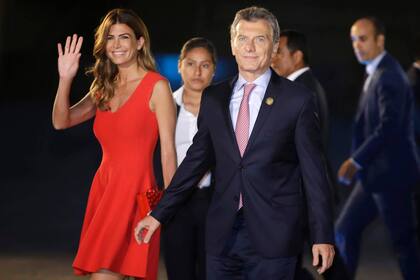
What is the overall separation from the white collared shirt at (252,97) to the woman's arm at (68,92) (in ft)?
3.24

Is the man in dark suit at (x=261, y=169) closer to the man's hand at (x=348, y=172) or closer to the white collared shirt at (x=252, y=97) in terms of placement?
the white collared shirt at (x=252, y=97)

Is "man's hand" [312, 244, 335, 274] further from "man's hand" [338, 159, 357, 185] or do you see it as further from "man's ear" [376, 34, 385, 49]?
"man's ear" [376, 34, 385, 49]

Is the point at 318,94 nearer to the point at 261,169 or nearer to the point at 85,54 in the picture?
the point at 261,169

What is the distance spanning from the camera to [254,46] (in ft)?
13.9

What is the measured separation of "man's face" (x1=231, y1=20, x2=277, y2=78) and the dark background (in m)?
8.17

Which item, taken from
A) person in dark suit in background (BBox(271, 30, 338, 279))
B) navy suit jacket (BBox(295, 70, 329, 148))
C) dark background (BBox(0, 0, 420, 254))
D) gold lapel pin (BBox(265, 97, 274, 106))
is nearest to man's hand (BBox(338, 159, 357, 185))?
person in dark suit in background (BBox(271, 30, 338, 279))

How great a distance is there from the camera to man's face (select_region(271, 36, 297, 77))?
6773mm

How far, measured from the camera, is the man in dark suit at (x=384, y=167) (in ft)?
23.1

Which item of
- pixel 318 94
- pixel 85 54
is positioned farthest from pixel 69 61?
pixel 85 54

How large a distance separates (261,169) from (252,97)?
1.04 feet

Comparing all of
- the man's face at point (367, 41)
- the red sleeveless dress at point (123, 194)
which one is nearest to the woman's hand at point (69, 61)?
the red sleeveless dress at point (123, 194)

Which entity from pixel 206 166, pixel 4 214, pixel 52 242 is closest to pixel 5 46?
pixel 4 214

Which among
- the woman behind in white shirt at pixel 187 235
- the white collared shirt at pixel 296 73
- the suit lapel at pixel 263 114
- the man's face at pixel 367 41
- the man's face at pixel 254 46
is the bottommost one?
the woman behind in white shirt at pixel 187 235

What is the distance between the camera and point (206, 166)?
439cm
